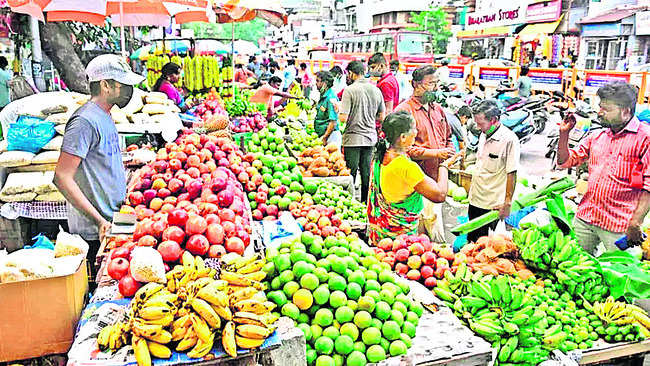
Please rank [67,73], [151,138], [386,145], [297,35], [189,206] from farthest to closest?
[297,35] < [67,73] < [151,138] < [386,145] < [189,206]

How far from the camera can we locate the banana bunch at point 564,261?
3.59 m

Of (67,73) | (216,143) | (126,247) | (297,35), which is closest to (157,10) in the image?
(67,73)

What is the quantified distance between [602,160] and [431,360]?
2.62m

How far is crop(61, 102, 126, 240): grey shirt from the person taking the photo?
3.58 meters

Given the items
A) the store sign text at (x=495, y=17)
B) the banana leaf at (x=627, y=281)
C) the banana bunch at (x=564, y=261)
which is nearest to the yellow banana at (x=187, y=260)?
the banana bunch at (x=564, y=261)

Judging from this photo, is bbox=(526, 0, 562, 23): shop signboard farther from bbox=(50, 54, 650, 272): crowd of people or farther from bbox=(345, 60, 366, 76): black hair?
bbox=(50, 54, 650, 272): crowd of people

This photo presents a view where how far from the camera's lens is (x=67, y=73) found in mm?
9664

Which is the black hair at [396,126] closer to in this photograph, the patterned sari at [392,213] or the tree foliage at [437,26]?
the patterned sari at [392,213]

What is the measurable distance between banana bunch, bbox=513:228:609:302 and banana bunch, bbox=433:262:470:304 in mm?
513

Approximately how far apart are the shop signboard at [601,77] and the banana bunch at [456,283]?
10.2 meters

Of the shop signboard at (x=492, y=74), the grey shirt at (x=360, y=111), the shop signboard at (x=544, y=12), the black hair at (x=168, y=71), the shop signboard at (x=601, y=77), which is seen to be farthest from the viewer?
the shop signboard at (x=544, y=12)

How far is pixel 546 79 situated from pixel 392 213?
12426 millimetres

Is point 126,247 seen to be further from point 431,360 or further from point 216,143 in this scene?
point 216,143

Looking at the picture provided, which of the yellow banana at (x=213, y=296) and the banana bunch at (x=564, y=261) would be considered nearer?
the yellow banana at (x=213, y=296)
